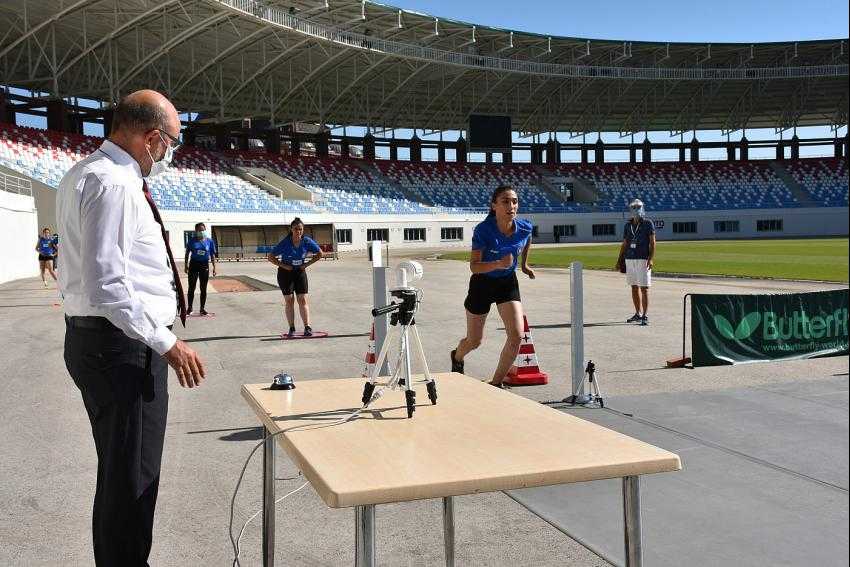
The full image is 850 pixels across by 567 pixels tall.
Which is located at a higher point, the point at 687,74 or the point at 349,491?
the point at 687,74

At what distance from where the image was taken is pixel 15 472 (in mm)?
5766

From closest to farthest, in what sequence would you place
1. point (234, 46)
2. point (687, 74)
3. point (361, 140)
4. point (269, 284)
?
point (269, 284)
point (234, 46)
point (687, 74)
point (361, 140)

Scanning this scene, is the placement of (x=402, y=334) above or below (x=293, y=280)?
above

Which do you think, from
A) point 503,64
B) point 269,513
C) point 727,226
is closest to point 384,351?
point 269,513

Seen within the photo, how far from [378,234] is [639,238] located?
48.1m

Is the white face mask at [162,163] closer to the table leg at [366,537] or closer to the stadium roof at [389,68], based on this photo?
the table leg at [366,537]

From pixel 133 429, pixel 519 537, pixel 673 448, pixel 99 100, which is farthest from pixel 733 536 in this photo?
pixel 99 100

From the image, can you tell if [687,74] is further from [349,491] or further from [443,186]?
[349,491]

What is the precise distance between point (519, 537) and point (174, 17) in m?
48.2

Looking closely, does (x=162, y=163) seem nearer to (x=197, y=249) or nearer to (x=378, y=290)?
(x=378, y=290)

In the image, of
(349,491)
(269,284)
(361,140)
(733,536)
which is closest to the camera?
(349,491)

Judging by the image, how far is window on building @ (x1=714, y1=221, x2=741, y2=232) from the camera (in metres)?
75.6

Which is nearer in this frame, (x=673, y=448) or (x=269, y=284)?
(x=673, y=448)

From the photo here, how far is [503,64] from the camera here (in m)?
65.2
